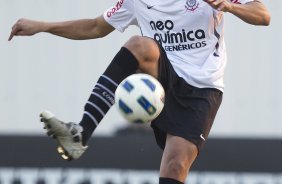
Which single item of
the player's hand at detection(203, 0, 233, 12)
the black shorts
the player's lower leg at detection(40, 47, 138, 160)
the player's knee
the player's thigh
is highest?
the player's hand at detection(203, 0, 233, 12)

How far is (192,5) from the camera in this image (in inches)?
299

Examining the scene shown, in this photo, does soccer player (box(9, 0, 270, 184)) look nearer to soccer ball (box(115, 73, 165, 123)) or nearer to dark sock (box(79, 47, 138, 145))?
dark sock (box(79, 47, 138, 145))

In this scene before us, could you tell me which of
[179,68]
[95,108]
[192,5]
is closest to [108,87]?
[95,108]

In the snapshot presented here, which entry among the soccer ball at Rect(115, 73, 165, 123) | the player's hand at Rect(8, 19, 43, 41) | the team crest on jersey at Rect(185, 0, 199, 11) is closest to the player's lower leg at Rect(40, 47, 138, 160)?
the soccer ball at Rect(115, 73, 165, 123)

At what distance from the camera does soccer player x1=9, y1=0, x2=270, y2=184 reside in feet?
Result: 23.6

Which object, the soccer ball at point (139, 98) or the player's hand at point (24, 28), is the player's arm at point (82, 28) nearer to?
the player's hand at point (24, 28)

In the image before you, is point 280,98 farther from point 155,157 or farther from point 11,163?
point 11,163

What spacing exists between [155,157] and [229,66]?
294 centimetres

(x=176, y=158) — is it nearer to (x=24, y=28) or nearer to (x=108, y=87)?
(x=108, y=87)

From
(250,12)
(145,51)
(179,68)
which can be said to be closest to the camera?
(145,51)

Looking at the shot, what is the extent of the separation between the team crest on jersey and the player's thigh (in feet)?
1.77

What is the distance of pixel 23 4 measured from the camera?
12930 mm

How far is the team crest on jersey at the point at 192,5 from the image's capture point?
759 cm

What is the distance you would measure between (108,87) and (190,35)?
0.78 m
